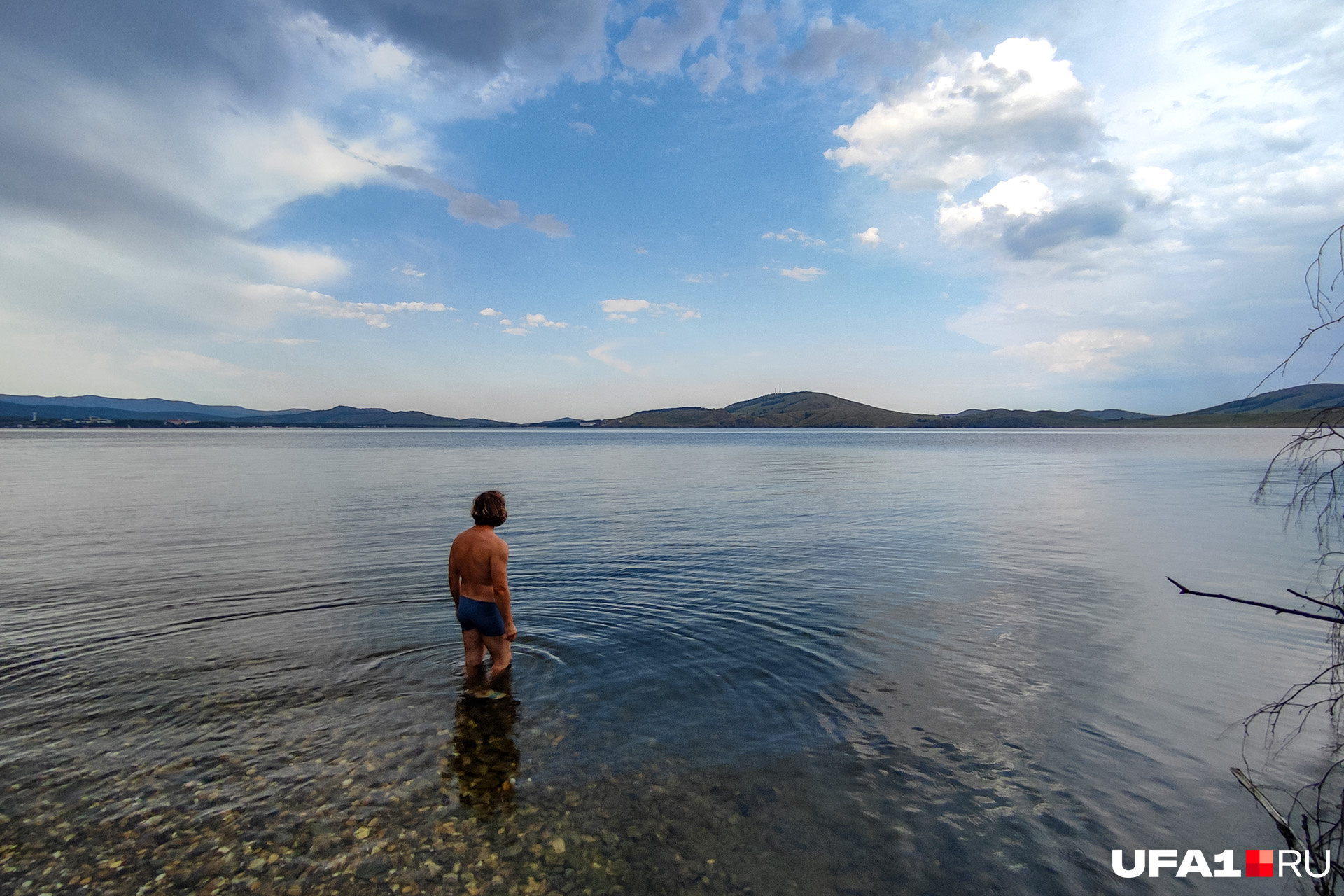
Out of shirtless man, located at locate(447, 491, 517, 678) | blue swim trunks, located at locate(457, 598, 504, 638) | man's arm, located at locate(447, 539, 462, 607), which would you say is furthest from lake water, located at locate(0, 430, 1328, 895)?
man's arm, located at locate(447, 539, 462, 607)

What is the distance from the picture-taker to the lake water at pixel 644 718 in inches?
277

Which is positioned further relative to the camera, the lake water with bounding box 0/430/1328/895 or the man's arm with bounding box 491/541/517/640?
the man's arm with bounding box 491/541/517/640

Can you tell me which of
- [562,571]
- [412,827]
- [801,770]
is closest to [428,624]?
[562,571]

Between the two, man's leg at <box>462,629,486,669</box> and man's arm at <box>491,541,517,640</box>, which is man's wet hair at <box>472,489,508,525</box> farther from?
man's leg at <box>462,629,486,669</box>

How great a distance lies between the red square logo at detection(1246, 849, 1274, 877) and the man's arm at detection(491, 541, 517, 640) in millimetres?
10345

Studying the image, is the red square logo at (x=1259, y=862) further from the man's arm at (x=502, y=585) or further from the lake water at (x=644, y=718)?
the man's arm at (x=502, y=585)

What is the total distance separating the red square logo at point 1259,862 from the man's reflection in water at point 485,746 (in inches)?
345

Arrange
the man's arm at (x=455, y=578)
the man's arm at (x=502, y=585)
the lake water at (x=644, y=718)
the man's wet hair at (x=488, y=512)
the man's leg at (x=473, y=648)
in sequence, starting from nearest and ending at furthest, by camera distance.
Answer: the lake water at (x=644, y=718), the man's arm at (x=502, y=585), the man's wet hair at (x=488, y=512), the man's arm at (x=455, y=578), the man's leg at (x=473, y=648)

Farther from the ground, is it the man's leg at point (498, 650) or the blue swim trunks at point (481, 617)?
the blue swim trunks at point (481, 617)

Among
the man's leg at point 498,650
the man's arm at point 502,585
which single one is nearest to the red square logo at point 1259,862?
the man's arm at point 502,585

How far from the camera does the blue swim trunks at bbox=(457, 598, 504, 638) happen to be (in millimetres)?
11078

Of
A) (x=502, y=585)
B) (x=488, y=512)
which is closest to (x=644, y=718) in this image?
(x=502, y=585)

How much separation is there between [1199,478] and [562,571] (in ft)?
202

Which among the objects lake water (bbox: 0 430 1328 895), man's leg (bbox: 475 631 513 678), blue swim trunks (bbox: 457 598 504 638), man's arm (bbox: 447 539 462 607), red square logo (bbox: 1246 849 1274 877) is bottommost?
red square logo (bbox: 1246 849 1274 877)
